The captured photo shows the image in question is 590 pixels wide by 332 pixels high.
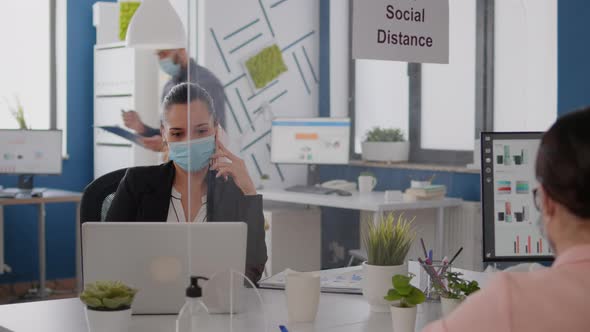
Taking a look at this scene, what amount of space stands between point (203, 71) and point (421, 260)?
2.42ft

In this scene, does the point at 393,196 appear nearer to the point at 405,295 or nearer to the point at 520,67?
the point at 520,67

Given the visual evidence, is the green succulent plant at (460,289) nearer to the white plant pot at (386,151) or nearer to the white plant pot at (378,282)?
the white plant pot at (378,282)

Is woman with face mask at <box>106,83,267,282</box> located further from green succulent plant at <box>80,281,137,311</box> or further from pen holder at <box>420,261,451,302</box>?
pen holder at <box>420,261,451,302</box>

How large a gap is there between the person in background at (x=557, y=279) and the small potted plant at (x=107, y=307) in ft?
2.92

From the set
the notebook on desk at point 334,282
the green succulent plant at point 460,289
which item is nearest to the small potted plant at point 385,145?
the notebook on desk at point 334,282

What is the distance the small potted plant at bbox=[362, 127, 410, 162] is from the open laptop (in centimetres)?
73

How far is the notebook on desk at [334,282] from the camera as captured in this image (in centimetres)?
233

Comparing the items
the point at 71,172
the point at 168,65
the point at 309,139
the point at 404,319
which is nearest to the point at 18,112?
the point at 71,172

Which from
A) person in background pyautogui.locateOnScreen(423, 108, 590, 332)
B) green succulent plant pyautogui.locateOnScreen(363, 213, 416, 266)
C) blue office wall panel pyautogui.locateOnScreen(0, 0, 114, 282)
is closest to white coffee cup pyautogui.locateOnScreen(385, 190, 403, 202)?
green succulent plant pyautogui.locateOnScreen(363, 213, 416, 266)

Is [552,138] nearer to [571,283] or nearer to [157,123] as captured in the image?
[571,283]

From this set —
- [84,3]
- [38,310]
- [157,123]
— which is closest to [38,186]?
[157,123]

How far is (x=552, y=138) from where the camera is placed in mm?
1121

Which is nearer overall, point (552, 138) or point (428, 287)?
point (552, 138)

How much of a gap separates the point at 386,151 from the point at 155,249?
0.88 meters
